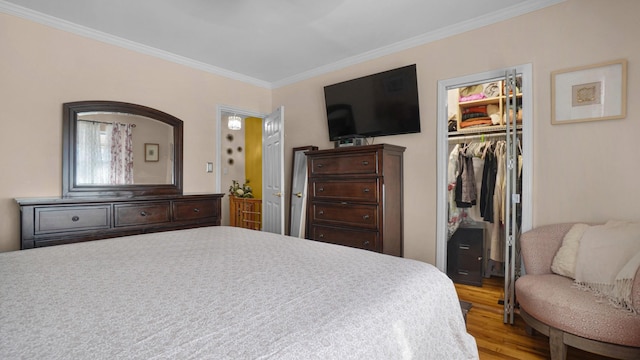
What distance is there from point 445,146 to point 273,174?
7.21 feet

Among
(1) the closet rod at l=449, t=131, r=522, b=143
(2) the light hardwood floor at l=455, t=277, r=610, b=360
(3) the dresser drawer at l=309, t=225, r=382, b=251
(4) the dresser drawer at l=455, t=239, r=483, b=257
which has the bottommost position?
(2) the light hardwood floor at l=455, t=277, r=610, b=360

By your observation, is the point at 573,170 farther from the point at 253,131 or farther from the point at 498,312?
the point at 253,131

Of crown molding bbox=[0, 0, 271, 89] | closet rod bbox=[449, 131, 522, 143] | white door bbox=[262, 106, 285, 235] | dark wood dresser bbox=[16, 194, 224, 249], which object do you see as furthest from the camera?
white door bbox=[262, 106, 285, 235]

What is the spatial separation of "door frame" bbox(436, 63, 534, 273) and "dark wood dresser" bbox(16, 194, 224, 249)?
2.44 metres

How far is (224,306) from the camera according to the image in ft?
2.85

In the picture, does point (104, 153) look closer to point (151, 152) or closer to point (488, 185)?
point (151, 152)

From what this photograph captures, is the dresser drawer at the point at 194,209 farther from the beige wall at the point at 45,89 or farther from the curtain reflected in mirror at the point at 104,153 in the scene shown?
the beige wall at the point at 45,89

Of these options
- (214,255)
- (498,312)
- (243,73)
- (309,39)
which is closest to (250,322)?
(214,255)

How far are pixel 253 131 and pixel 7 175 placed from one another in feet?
14.0

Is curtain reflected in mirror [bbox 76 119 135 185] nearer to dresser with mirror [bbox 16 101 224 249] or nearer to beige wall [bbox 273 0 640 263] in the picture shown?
dresser with mirror [bbox 16 101 224 249]

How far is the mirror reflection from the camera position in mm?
2998

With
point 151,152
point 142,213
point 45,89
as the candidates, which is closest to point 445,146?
point 142,213

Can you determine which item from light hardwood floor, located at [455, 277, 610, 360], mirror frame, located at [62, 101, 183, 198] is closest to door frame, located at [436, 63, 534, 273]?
light hardwood floor, located at [455, 277, 610, 360]

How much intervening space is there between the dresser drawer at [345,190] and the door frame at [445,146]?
0.67 metres
